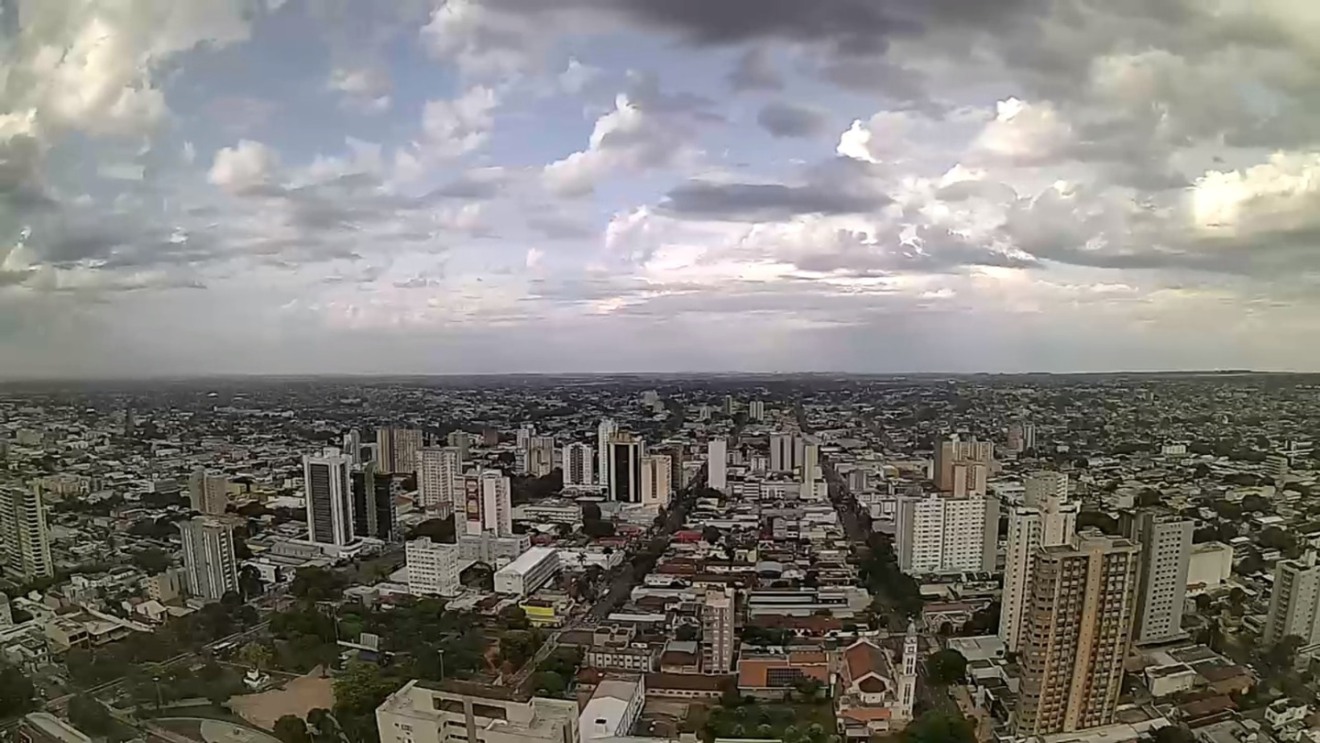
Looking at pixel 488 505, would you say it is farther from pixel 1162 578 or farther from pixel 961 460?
pixel 1162 578

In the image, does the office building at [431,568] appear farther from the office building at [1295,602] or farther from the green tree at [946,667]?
the office building at [1295,602]

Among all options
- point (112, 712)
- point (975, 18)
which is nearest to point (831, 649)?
point (975, 18)

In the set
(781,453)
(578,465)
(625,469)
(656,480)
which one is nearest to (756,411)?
(781,453)

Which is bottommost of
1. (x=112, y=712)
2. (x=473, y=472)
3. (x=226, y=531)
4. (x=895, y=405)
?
(x=112, y=712)

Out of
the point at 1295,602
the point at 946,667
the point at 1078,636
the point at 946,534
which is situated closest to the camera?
the point at 1295,602

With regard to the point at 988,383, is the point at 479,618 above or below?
below

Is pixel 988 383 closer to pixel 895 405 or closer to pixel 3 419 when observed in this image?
pixel 895 405

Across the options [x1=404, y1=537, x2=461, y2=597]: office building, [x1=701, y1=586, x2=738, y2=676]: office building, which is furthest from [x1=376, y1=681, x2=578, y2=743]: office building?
[x1=404, y1=537, x2=461, y2=597]: office building
